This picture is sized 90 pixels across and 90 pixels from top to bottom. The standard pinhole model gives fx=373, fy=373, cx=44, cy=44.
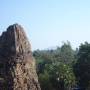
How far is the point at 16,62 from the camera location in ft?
58.1

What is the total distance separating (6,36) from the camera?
18469 mm

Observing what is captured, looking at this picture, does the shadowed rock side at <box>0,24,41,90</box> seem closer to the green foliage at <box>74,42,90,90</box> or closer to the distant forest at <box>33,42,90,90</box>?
the distant forest at <box>33,42,90,90</box>

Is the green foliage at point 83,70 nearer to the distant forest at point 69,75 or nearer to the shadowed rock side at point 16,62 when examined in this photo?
the distant forest at point 69,75

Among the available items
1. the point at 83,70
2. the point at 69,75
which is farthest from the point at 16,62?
the point at 83,70

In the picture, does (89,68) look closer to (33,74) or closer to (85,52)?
(85,52)

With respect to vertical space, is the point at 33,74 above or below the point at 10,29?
below

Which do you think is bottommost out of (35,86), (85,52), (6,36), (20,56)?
(35,86)

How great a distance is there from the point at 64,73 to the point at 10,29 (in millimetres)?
32888

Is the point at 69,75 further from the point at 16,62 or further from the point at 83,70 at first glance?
the point at 16,62

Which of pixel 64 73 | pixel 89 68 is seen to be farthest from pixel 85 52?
pixel 64 73

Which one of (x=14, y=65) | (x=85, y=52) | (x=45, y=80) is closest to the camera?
(x=14, y=65)

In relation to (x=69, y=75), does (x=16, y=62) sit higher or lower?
lower

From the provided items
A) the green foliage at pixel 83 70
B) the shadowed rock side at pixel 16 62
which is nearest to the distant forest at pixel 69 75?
the green foliage at pixel 83 70

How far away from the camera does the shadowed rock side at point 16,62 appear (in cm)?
1770
